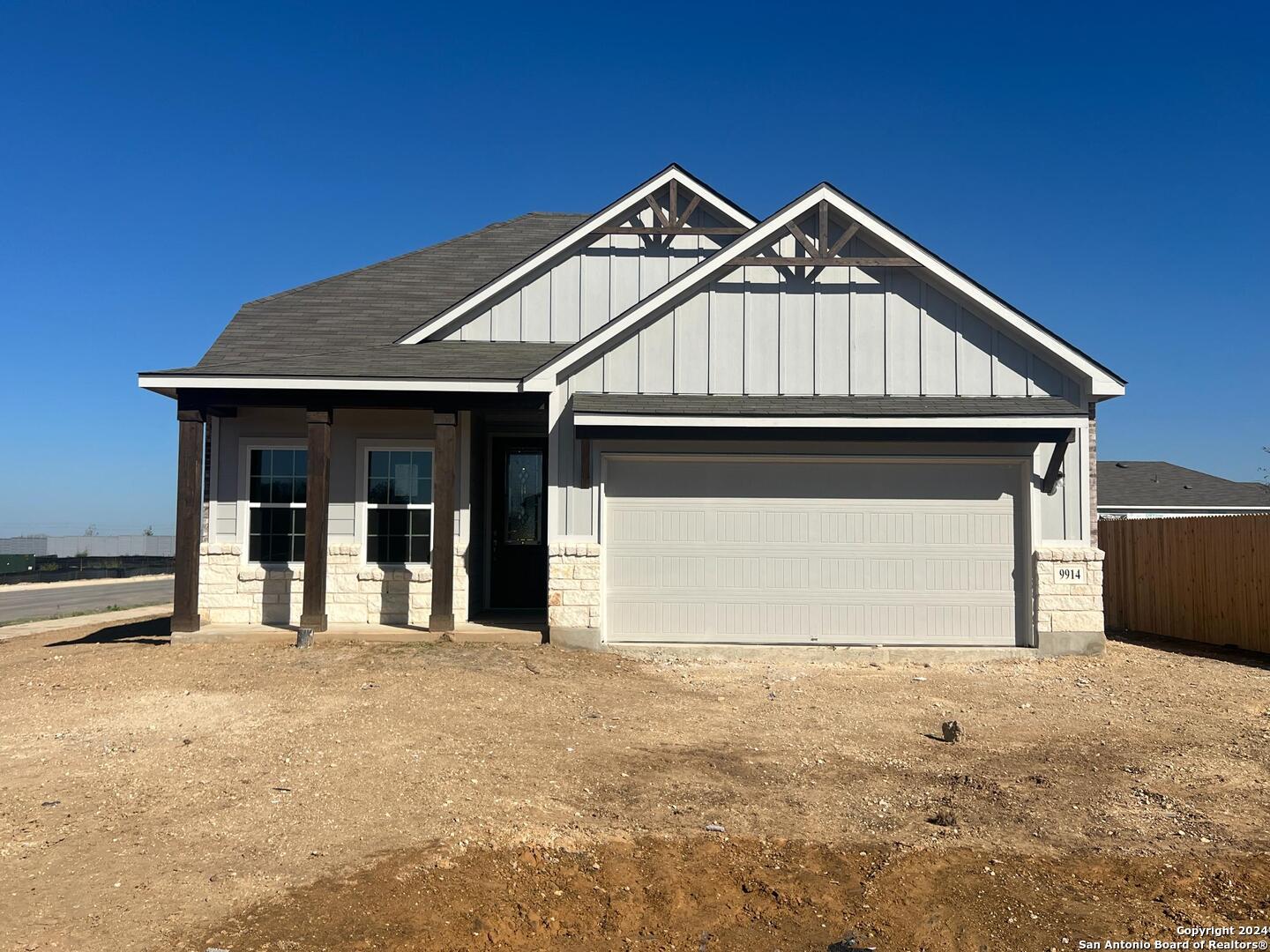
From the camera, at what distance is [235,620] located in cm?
1191

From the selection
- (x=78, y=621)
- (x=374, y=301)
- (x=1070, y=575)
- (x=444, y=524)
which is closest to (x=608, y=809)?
(x=444, y=524)

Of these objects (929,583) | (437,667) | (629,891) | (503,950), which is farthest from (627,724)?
(929,583)

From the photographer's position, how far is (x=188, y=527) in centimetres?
1085

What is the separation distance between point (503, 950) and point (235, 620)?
30.9 ft

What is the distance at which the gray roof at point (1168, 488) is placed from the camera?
2916 cm

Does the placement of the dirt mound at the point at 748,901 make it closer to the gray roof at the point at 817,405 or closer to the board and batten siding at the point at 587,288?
the gray roof at the point at 817,405

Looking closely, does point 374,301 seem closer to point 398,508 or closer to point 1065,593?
point 398,508

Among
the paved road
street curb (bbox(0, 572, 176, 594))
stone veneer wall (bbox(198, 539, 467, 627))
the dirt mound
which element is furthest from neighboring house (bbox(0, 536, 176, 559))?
the dirt mound

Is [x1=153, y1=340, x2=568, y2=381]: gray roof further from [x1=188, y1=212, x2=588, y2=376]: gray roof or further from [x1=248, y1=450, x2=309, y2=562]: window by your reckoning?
[x1=248, y1=450, x2=309, y2=562]: window

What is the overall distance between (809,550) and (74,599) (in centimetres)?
2444

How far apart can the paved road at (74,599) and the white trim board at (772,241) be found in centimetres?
1609

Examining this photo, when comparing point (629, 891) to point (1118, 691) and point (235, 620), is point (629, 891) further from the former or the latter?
point (235, 620)

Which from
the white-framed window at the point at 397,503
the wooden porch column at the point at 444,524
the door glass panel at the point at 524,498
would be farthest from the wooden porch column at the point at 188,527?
the door glass panel at the point at 524,498

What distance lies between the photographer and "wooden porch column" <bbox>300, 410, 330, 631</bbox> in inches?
430
